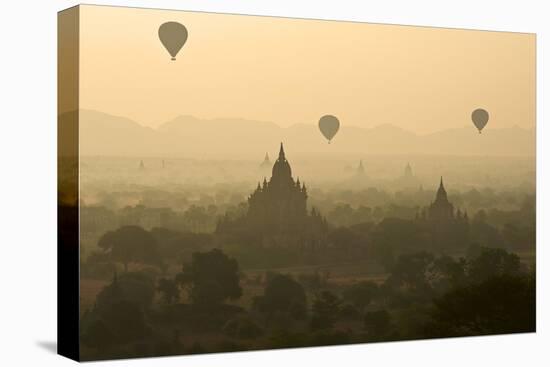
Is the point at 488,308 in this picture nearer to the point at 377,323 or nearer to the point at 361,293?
the point at 377,323

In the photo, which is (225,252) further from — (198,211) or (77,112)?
(77,112)

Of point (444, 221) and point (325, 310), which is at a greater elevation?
point (444, 221)

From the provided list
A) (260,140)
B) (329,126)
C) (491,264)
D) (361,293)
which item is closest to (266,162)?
(260,140)

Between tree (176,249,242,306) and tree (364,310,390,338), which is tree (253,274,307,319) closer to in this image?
tree (176,249,242,306)

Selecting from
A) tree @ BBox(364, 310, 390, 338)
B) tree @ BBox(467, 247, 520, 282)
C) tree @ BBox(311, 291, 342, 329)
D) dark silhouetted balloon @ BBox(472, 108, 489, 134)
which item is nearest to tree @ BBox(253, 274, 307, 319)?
tree @ BBox(311, 291, 342, 329)

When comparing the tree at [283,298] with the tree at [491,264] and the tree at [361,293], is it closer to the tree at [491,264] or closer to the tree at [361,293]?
the tree at [361,293]

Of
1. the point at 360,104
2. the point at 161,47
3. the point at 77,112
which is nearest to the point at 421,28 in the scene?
the point at 360,104

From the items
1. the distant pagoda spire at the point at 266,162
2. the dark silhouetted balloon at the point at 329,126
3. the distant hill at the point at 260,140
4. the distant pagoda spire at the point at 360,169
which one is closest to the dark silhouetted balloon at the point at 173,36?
the distant hill at the point at 260,140
